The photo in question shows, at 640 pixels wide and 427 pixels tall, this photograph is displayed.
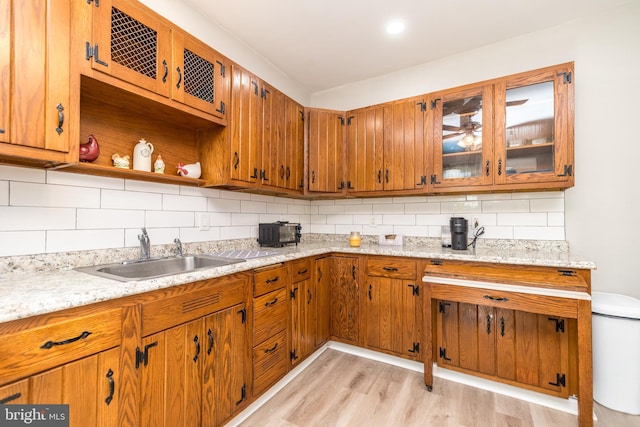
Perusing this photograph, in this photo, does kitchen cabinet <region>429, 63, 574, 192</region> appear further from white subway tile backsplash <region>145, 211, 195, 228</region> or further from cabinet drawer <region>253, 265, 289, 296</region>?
white subway tile backsplash <region>145, 211, 195, 228</region>

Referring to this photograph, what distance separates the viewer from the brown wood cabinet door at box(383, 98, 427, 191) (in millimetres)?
2535

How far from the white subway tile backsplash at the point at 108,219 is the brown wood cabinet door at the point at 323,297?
139cm

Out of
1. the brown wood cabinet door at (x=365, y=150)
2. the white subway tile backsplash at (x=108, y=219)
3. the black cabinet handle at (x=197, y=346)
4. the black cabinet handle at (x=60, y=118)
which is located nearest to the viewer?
the black cabinet handle at (x=60, y=118)

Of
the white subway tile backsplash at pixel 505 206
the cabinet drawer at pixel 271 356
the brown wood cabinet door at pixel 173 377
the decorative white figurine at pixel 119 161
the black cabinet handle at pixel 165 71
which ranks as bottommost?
the cabinet drawer at pixel 271 356

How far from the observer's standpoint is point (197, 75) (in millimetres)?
1818

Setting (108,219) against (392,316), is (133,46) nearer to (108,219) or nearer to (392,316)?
(108,219)

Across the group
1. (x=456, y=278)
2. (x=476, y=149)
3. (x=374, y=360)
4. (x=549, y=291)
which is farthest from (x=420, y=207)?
(x=374, y=360)

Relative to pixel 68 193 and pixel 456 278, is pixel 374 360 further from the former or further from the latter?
pixel 68 193

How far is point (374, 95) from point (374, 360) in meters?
2.74

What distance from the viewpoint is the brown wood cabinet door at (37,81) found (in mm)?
1057

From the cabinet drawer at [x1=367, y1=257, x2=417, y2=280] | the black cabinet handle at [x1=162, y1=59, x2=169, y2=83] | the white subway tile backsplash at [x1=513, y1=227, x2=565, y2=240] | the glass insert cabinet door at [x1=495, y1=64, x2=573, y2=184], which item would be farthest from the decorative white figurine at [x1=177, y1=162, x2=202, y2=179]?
the white subway tile backsplash at [x1=513, y1=227, x2=565, y2=240]

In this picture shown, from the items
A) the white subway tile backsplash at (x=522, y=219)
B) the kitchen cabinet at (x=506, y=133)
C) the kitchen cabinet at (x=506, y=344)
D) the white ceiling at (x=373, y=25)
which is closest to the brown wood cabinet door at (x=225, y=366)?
the kitchen cabinet at (x=506, y=344)

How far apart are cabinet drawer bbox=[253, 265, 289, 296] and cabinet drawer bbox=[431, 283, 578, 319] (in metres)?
1.11

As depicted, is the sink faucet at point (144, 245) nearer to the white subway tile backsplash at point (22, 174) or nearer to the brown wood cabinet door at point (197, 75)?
the white subway tile backsplash at point (22, 174)
